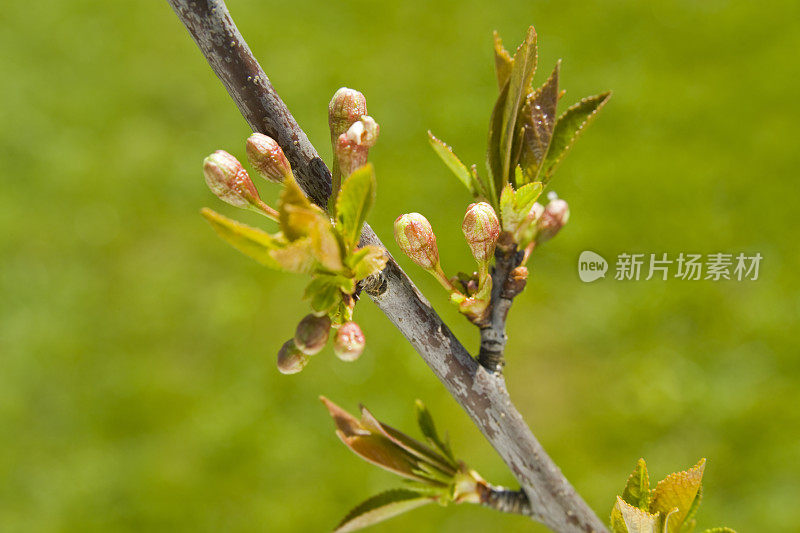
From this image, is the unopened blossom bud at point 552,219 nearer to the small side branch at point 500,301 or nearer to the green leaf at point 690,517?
the small side branch at point 500,301

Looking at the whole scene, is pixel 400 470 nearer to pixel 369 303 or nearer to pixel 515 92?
pixel 515 92

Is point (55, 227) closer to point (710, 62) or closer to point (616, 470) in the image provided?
point (616, 470)

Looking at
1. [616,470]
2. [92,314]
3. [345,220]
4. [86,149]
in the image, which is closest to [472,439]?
[616,470]
